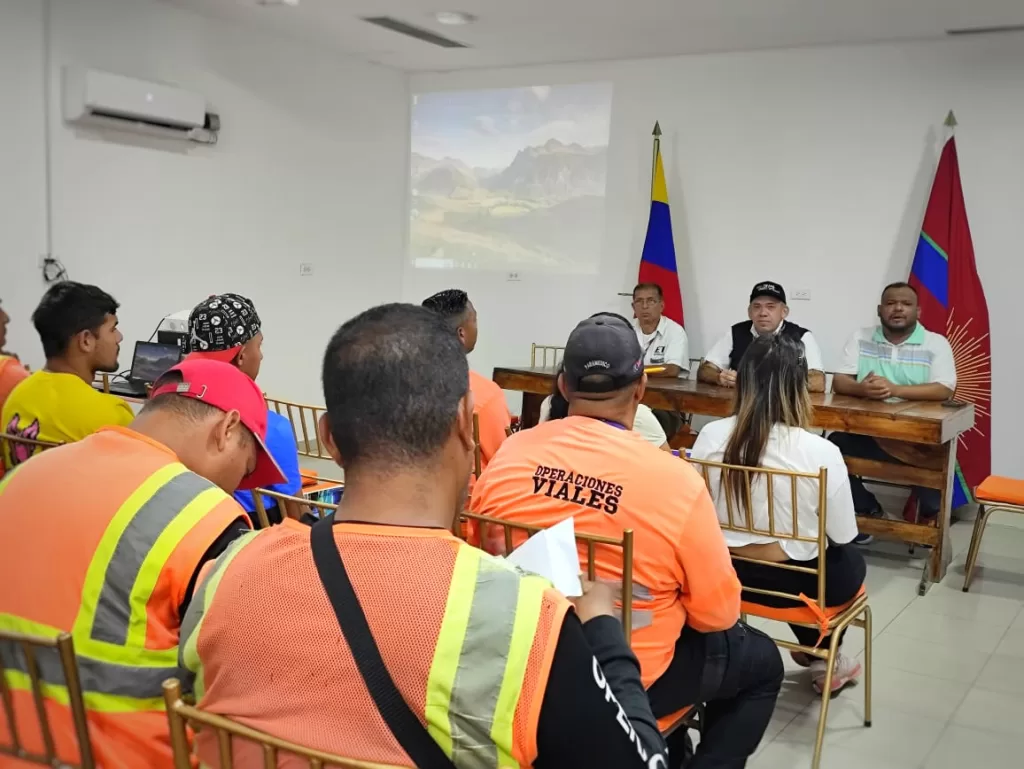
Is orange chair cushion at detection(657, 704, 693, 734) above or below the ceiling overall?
below

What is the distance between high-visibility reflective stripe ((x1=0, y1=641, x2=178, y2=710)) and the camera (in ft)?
3.67

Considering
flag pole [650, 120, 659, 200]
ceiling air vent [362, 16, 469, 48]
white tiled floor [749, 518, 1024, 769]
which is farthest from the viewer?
flag pole [650, 120, 659, 200]

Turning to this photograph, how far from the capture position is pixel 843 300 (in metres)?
5.64

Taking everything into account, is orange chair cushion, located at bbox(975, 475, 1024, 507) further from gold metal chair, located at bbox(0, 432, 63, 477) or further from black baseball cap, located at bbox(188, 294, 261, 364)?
gold metal chair, located at bbox(0, 432, 63, 477)

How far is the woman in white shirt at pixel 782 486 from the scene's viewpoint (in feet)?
7.98

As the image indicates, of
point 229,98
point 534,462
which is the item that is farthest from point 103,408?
point 229,98

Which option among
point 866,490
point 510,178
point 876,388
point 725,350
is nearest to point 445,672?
point 876,388

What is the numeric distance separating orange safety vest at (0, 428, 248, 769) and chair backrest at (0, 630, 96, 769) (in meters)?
0.02

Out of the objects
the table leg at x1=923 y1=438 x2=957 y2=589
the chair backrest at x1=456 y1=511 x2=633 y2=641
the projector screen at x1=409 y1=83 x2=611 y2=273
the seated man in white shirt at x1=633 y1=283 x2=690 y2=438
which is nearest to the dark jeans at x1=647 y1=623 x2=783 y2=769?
the chair backrest at x1=456 y1=511 x2=633 y2=641

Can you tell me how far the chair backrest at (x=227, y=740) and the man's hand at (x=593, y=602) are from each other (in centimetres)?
33

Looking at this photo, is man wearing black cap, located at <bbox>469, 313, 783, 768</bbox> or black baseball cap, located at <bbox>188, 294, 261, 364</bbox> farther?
black baseball cap, located at <bbox>188, 294, 261, 364</bbox>

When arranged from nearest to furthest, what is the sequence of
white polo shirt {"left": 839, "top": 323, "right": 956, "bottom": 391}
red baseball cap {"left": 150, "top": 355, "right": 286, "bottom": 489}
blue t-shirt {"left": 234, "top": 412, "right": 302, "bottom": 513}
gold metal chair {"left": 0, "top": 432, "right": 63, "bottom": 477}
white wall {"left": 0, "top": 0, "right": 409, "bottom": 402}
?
red baseball cap {"left": 150, "top": 355, "right": 286, "bottom": 489}, blue t-shirt {"left": 234, "top": 412, "right": 302, "bottom": 513}, gold metal chair {"left": 0, "top": 432, "right": 63, "bottom": 477}, white polo shirt {"left": 839, "top": 323, "right": 956, "bottom": 391}, white wall {"left": 0, "top": 0, "right": 409, "bottom": 402}

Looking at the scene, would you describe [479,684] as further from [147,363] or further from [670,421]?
[670,421]

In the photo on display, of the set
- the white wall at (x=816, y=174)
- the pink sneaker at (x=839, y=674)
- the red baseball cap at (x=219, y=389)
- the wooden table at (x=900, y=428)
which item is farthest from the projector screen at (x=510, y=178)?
the red baseball cap at (x=219, y=389)
